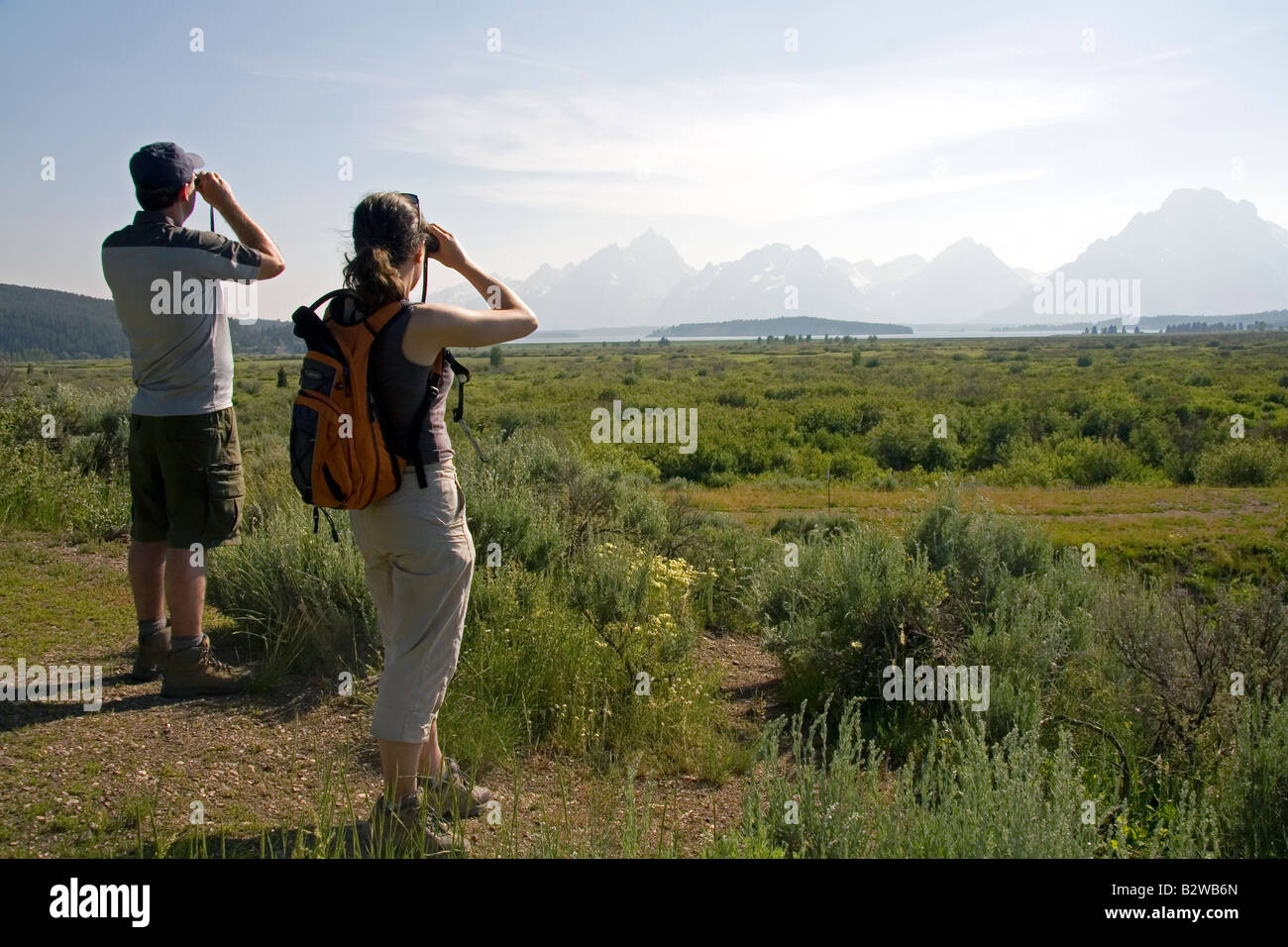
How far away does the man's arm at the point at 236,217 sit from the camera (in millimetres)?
3652

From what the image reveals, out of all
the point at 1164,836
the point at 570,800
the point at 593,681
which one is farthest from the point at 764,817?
the point at 1164,836

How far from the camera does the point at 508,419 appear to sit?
23156 mm

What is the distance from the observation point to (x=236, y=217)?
3658mm

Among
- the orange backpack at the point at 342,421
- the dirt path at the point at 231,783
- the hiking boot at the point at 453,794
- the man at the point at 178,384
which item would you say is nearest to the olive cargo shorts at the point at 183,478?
the man at the point at 178,384

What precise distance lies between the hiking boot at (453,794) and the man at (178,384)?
1.46 metres

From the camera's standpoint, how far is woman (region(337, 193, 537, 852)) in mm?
2576

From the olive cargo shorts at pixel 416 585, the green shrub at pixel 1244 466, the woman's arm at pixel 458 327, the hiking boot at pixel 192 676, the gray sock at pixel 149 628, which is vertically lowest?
the green shrub at pixel 1244 466

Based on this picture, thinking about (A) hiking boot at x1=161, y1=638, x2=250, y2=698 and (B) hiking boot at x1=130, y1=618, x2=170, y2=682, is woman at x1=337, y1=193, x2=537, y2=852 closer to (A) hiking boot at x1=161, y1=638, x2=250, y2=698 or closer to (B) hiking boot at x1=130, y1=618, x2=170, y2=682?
(A) hiking boot at x1=161, y1=638, x2=250, y2=698

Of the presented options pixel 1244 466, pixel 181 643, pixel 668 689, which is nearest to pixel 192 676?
pixel 181 643

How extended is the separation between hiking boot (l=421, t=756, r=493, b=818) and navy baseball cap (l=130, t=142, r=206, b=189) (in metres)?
2.42

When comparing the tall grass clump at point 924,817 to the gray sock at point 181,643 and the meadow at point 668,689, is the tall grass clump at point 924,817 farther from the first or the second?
the gray sock at point 181,643

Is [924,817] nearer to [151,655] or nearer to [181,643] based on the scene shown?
[181,643]

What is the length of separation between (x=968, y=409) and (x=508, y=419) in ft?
54.3

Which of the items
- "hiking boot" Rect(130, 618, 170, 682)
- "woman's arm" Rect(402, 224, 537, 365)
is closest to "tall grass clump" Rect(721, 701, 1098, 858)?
"woman's arm" Rect(402, 224, 537, 365)
